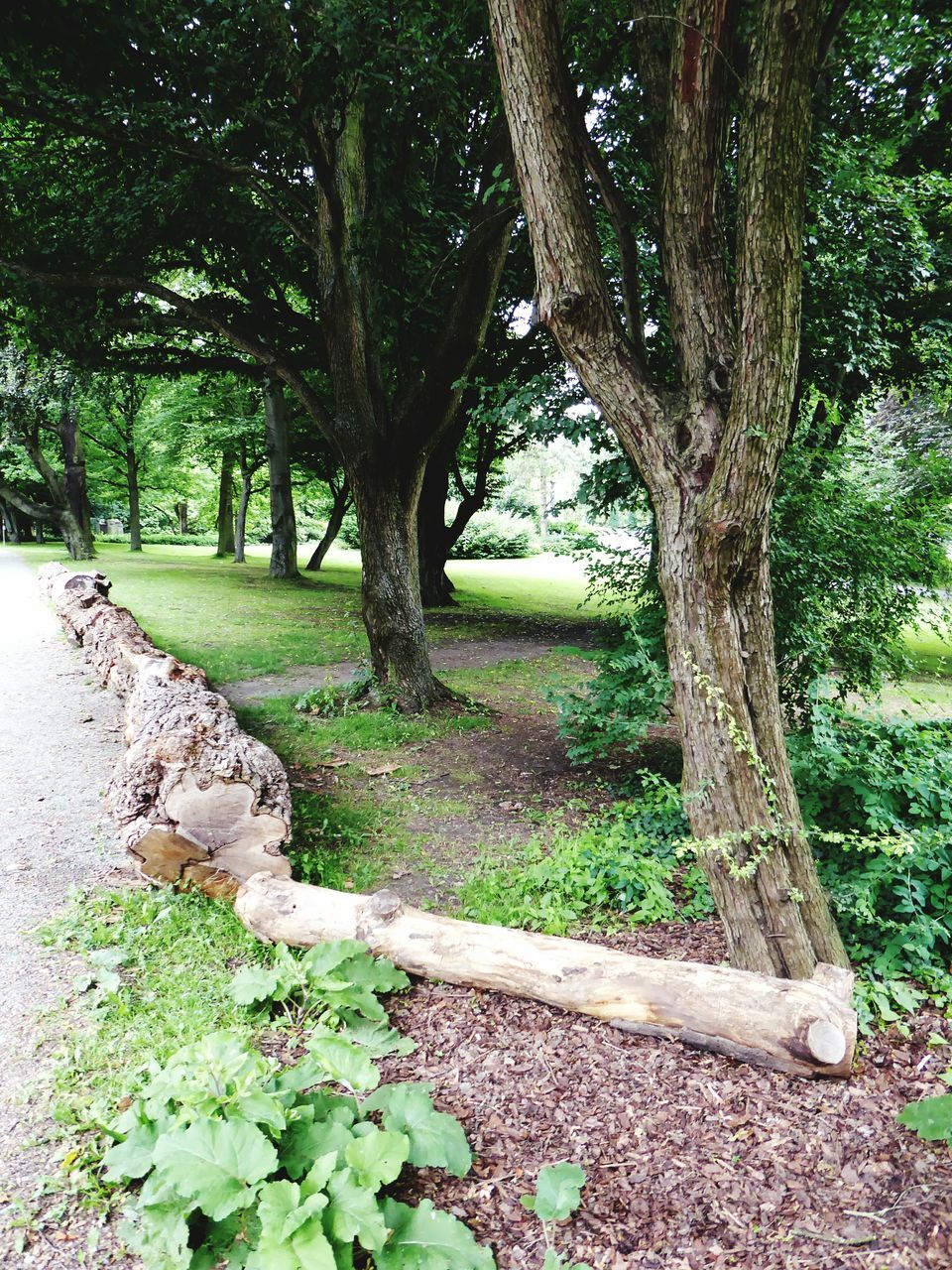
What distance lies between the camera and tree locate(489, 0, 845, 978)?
2879 millimetres

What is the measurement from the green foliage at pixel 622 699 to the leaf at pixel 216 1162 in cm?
306

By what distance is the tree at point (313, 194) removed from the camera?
5.27 metres

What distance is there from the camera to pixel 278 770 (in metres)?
4.31

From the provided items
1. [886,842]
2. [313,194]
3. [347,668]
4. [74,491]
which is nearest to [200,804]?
[886,842]

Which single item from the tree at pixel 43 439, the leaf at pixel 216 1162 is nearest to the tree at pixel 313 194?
the leaf at pixel 216 1162

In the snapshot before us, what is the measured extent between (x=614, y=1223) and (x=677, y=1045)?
2.61 feet

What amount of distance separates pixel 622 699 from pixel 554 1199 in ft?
9.81

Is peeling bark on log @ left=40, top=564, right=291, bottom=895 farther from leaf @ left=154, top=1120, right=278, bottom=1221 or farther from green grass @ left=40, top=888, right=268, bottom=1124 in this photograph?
leaf @ left=154, top=1120, right=278, bottom=1221

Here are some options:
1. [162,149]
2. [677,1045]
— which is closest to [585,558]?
[677,1045]

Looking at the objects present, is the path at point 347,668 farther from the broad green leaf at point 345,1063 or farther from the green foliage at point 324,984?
the broad green leaf at point 345,1063

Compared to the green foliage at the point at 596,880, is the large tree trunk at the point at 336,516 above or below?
above

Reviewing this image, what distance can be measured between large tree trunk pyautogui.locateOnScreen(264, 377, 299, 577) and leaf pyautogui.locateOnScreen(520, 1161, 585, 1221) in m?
18.1

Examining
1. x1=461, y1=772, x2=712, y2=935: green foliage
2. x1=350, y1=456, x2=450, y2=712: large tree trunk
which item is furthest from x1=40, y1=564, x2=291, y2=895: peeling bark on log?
x1=350, y1=456, x2=450, y2=712: large tree trunk

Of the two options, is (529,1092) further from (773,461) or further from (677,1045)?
(773,461)
